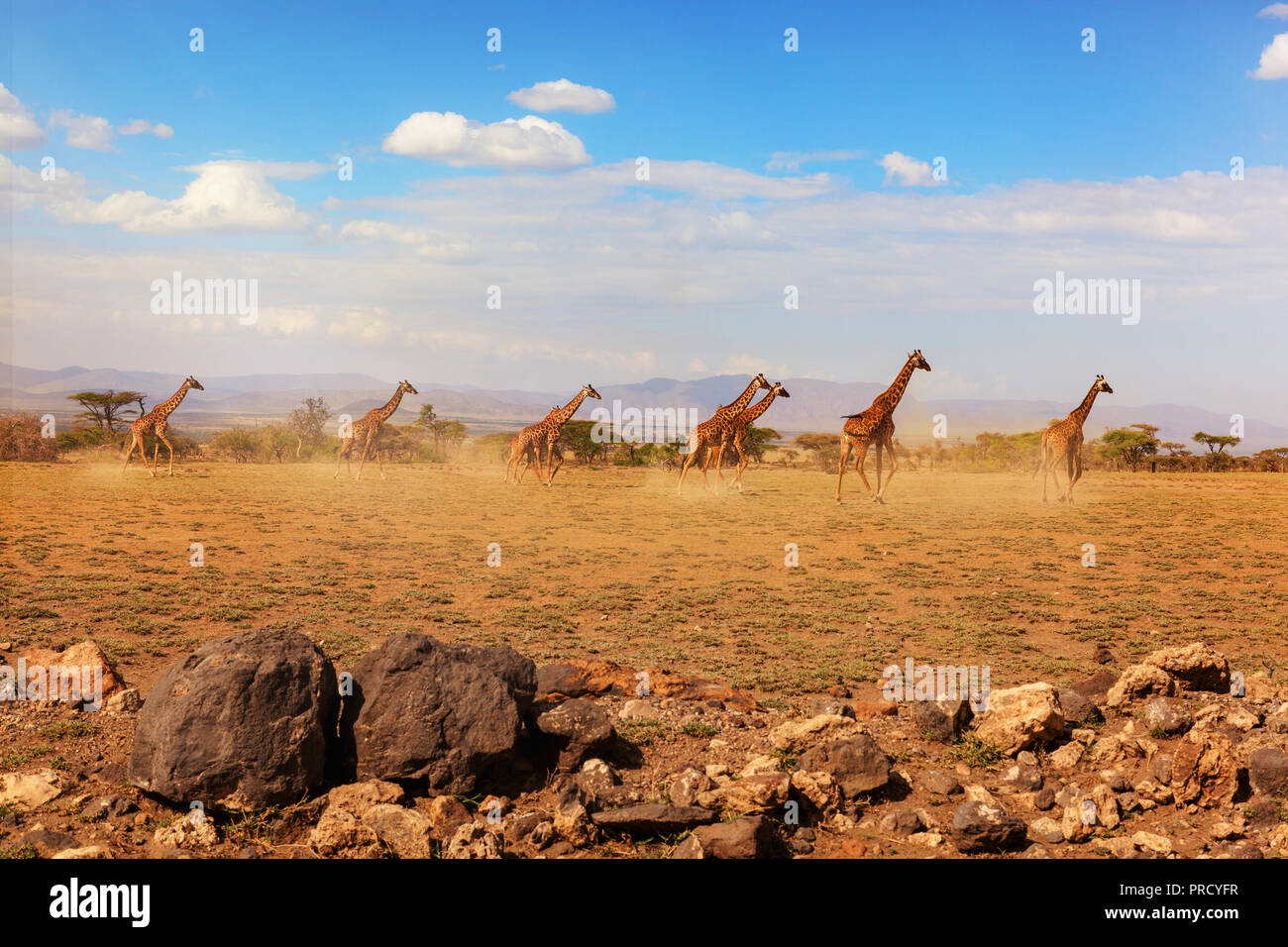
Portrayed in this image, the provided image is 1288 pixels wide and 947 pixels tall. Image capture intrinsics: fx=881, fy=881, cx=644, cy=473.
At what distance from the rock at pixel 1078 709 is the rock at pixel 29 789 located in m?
7.83

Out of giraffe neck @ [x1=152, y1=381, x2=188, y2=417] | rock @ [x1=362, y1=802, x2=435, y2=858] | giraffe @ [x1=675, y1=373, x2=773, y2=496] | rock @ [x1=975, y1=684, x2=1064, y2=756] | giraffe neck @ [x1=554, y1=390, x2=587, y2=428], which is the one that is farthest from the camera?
giraffe neck @ [x1=554, y1=390, x2=587, y2=428]

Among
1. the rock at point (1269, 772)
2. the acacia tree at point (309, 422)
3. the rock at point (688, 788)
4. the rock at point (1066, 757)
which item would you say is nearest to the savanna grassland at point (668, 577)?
the rock at point (1066, 757)

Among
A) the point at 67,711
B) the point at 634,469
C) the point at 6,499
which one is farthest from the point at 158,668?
the point at 634,469

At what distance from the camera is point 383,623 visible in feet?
39.9

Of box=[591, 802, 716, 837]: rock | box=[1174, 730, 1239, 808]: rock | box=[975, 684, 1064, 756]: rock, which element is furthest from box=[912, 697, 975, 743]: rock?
box=[591, 802, 716, 837]: rock

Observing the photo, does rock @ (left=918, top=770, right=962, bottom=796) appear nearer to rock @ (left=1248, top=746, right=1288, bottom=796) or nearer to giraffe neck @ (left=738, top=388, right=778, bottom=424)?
rock @ (left=1248, top=746, right=1288, bottom=796)

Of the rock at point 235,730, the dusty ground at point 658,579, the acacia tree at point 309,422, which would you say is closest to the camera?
the rock at point 235,730

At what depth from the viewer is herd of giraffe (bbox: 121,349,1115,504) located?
25078mm

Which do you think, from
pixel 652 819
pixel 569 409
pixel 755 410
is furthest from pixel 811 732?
pixel 569 409

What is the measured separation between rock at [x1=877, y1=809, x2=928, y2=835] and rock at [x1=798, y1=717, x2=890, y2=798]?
29 cm

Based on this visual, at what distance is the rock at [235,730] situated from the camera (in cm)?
582

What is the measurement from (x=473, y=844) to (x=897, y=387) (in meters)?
22.2

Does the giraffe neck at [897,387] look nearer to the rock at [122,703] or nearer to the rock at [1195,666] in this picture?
the rock at [1195,666]
